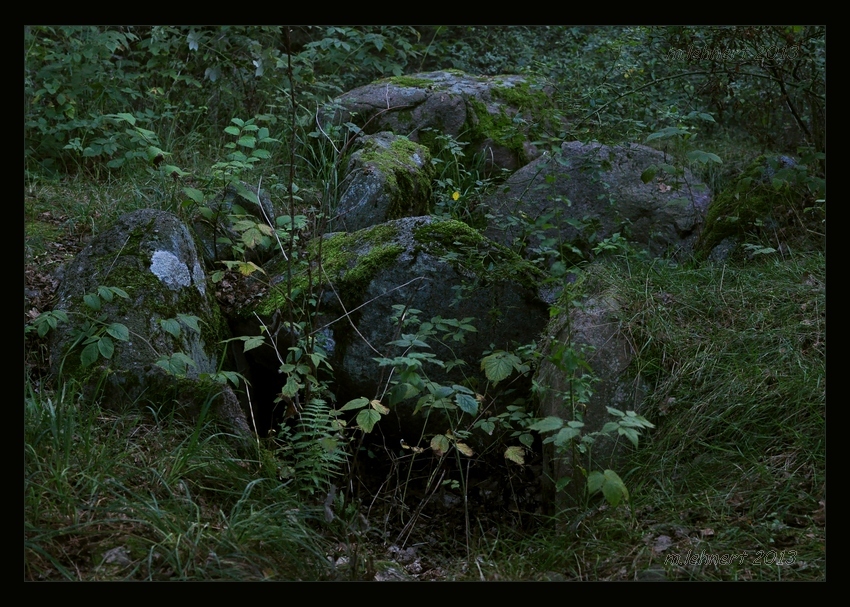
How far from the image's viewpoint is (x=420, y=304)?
12.8 feet

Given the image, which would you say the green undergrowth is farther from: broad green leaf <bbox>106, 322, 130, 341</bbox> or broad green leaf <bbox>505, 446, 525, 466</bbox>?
broad green leaf <bbox>505, 446, 525, 466</bbox>

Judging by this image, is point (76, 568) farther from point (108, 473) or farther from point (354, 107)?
point (354, 107)

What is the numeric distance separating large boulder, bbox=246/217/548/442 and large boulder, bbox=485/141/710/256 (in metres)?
0.91

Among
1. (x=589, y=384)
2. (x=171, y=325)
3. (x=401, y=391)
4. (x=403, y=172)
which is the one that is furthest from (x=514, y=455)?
(x=403, y=172)

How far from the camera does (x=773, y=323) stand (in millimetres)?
3533

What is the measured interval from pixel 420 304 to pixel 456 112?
2659 mm

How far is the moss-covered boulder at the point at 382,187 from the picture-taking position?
15.5ft

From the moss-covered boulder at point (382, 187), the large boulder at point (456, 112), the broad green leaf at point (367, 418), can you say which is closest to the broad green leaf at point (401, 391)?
the broad green leaf at point (367, 418)

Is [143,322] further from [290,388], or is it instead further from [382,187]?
[382,187]

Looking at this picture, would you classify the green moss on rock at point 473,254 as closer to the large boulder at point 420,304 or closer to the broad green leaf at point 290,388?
the large boulder at point 420,304

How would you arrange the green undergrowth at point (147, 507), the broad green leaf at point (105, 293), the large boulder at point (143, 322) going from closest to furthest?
1. the green undergrowth at point (147, 507)
2. the broad green leaf at point (105, 293)
3. the large boulder at point (143, 322)

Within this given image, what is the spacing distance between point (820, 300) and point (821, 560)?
148 centimetres

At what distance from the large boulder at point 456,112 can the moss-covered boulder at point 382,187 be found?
0.73 meters
